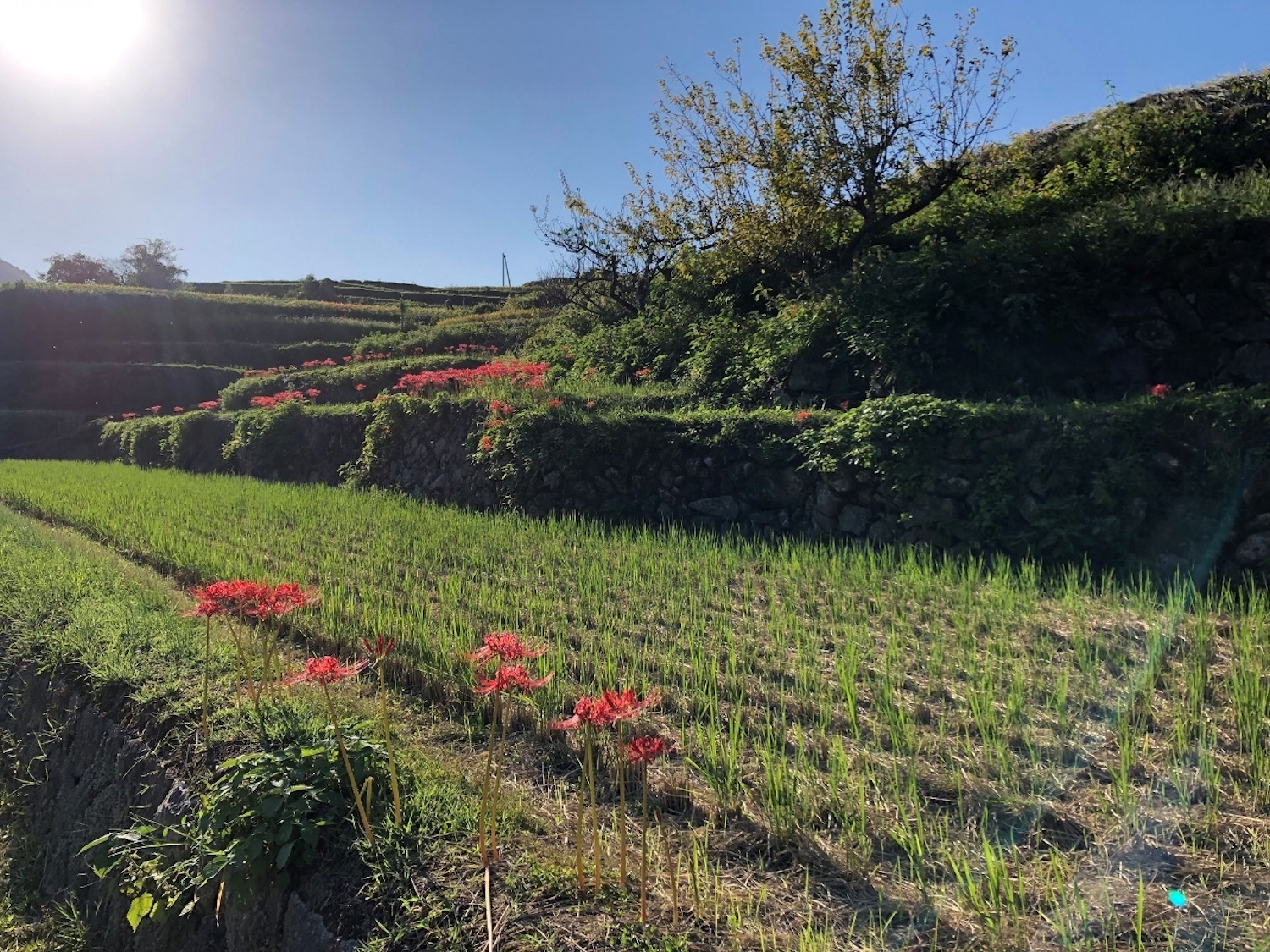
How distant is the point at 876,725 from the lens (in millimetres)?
2738

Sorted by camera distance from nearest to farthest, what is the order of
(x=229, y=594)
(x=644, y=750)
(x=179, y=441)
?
1. (x=644, y=750)
2. (x=229, y=594)
3. (x=179, y=441)

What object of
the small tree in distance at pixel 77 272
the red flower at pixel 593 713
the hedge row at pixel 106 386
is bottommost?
the red flower at pixel 593 713

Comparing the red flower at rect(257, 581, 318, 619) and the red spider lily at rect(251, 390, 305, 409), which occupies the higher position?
the red spider lily at rect(251, 390, 305, 409)

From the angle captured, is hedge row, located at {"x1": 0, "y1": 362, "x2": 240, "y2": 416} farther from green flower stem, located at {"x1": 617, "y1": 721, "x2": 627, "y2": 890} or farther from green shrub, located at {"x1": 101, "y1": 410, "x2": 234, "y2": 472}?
green flower stem, located at {"x1": 617, "y1": 721, "x2": 627, "y2": 890}

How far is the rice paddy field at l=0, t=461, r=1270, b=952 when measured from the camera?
1858 mm

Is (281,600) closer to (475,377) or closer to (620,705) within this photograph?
(620,705)

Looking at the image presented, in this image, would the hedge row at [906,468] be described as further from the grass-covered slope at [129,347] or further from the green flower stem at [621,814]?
the grass-covered slope at [129,347]

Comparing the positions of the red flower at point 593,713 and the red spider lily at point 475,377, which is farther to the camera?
the red spider lily at point 475,377

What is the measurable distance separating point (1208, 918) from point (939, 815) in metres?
0.64

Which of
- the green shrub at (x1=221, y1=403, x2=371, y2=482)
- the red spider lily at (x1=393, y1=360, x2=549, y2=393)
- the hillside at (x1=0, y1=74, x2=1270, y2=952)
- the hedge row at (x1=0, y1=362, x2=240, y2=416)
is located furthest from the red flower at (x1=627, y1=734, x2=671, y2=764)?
the hedge row at (x1=0, y1=362, x2=240, y2=416)

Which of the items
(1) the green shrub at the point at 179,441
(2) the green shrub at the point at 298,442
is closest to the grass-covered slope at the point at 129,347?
(1) the green shrub at the point at 179,441

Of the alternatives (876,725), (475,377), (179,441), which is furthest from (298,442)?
(876,725)

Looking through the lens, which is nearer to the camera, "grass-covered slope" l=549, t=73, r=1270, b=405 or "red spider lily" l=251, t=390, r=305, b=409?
"grass-covered slope" l=549, t=73, r=1270, b=405

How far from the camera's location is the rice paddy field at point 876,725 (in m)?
1.86
